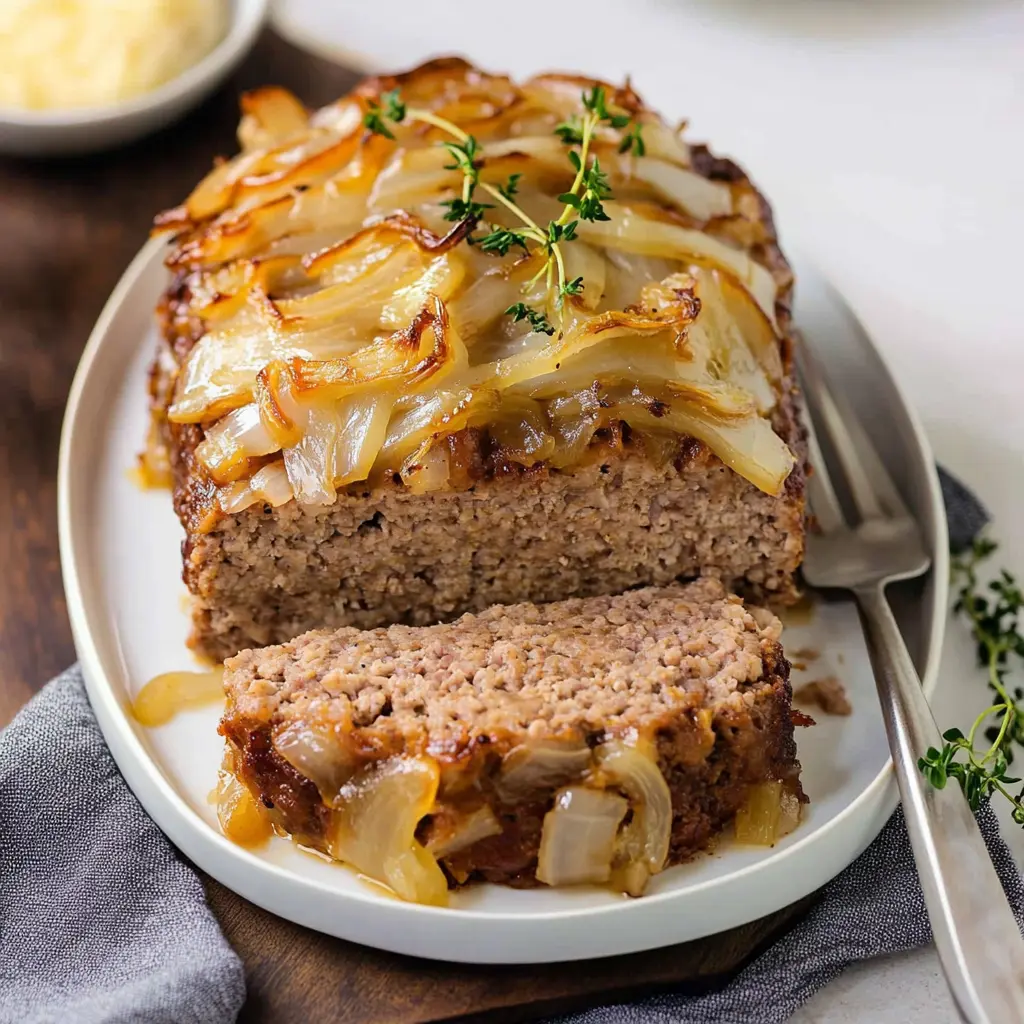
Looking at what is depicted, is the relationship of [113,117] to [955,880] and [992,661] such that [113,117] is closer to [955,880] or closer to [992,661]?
[992,661]

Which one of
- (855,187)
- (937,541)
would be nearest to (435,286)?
(937,541)

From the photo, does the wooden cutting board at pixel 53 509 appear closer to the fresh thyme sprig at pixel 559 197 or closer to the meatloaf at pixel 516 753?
the meatloaf at pixel 516 753

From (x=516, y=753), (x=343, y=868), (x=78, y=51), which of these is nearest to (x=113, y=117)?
(x=78, y=51)

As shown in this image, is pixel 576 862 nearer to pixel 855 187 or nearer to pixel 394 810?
pixel 394 810

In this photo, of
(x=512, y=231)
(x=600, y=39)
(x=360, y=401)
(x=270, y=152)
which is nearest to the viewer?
(x=360, y=401)

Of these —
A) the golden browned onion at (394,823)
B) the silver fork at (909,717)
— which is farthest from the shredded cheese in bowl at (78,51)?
the golden browned onion at (394,823)

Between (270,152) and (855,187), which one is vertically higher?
(270,152)
